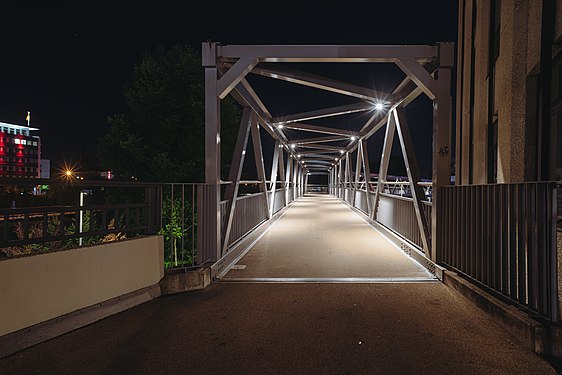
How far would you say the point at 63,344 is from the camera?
10.4ft

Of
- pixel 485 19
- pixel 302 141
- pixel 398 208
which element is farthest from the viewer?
pixel 302 141

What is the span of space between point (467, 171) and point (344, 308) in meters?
4.32

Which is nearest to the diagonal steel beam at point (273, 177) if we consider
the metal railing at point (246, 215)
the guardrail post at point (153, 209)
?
the metal railing at point (246, 215)

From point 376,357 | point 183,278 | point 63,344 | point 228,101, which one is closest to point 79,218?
point 183,278

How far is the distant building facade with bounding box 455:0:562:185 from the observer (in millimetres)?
4461

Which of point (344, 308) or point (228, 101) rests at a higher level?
point (228, 101)

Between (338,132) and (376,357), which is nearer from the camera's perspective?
(376,357)

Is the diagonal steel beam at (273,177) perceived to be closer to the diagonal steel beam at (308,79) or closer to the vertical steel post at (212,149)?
the diagonal steel beam at (308,79)

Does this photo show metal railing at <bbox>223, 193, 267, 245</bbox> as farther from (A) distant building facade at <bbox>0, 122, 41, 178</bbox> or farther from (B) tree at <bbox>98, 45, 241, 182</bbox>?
(A) distant building facade at <bbox>0, 122, 41, 178</bbox>

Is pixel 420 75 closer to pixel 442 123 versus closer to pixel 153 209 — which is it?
pixel 442 123

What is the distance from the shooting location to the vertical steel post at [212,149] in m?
5.50

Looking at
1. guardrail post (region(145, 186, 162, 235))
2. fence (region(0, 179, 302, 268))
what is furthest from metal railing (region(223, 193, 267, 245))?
guardrail post (region(145, 186, 162, 235))

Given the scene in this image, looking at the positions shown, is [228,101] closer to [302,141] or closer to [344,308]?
[302,141]

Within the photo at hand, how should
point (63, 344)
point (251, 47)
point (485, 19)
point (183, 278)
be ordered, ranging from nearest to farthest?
point (63, 344), point (183, 278), point (251, 47), point (485, 19)
